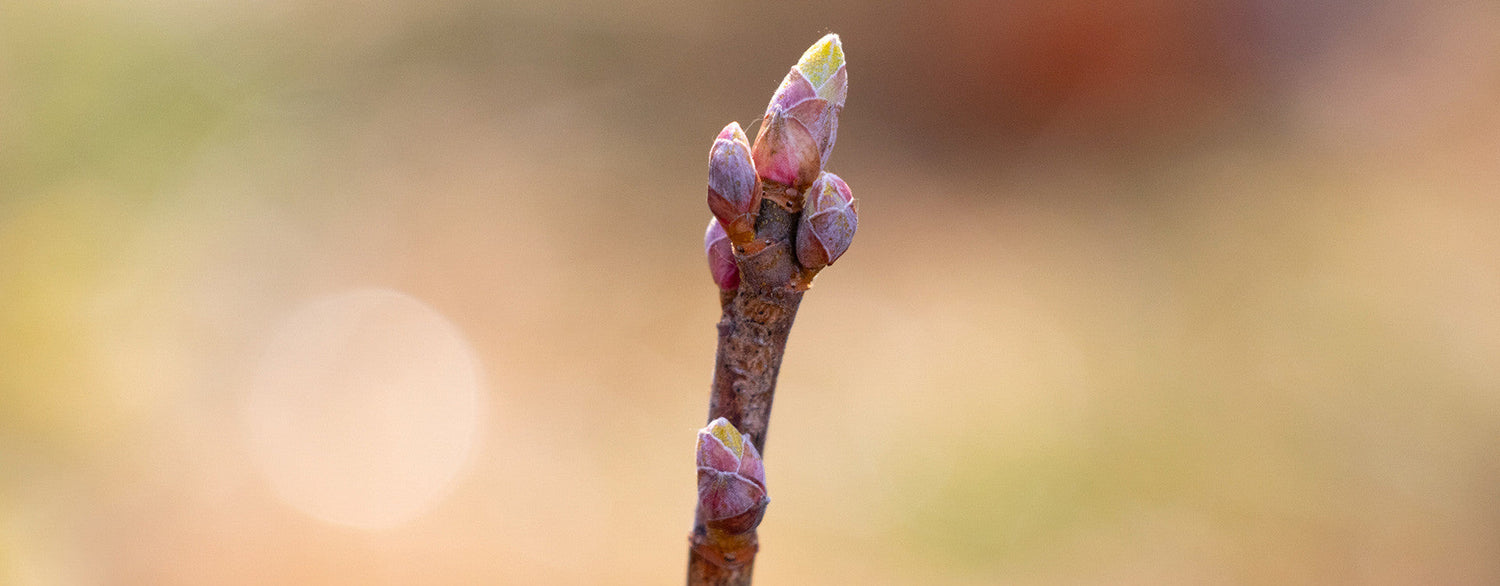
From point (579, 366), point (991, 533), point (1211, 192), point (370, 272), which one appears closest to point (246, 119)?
point (370, 272)


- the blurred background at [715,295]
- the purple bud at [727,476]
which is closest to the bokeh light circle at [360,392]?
the blurred background at [715,295]

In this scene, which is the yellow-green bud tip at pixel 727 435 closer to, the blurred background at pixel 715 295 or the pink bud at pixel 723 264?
the pink bud at pixel 723 264

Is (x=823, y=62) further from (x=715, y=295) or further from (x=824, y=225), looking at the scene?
(x=715, y=295)

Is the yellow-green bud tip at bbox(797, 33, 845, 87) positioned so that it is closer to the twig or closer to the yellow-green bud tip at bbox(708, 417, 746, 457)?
the twig

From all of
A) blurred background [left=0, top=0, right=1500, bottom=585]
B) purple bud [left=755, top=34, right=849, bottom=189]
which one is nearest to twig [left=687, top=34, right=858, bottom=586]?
purple bud [left=755, top=34, right=849, bottom=189]

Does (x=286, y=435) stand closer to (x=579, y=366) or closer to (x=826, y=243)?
(x=579, y=366)

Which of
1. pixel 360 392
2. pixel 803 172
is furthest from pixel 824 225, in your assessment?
pixel 360 392
